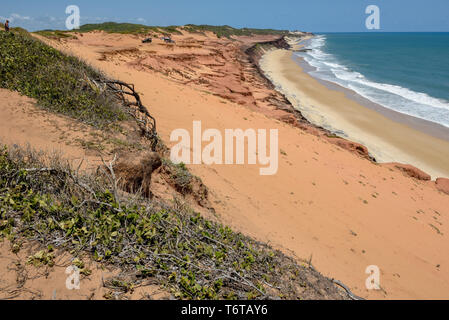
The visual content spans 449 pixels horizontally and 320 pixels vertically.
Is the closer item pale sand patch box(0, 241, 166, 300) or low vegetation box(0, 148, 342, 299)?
pale sand patch box(0, 241, 166, 300)

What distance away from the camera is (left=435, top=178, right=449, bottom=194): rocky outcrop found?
509 inches

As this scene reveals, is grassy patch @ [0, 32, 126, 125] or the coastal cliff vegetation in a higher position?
grassy patch @ [0, 32, 126, 125]

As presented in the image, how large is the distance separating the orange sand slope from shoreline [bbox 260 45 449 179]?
13.7 feet

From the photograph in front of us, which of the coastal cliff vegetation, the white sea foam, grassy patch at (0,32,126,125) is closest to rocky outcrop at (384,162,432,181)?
the white sea foam

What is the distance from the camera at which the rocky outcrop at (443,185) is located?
1294 cm

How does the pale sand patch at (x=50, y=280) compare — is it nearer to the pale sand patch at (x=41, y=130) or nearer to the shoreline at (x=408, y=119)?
the pale sand patch at (x=41, y=130)

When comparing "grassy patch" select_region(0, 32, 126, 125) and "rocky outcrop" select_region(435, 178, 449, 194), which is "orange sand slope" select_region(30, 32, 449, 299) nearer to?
"rocky outcrop" select_region(435, 178, 449, 194)

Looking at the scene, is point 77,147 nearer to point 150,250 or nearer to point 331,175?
point 150,250

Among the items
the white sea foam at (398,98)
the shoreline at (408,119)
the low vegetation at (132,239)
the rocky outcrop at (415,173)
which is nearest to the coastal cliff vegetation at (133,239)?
the low vegetation at (132,239)

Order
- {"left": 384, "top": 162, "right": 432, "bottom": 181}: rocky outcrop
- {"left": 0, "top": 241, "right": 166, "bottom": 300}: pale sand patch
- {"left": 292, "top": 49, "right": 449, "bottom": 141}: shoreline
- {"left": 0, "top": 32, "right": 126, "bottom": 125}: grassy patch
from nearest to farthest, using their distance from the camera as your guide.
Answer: {"left": 0, "top": 241, "right": 166, "bottom": 300}: pale sand patch, {"left": 0, "top": 32, "right": 126, "bottom": 125}: grassy patch, {"left": 384, "top": 162, "right": 432, "bottom": 181}: rocky outcrop, {"left": 292, "top": 49, "right": 449, "bottom": 141}: shoreline

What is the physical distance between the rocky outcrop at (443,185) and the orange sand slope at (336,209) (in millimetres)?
503

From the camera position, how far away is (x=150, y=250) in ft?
10.2

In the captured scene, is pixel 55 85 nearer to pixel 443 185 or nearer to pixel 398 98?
pixel 443 185
